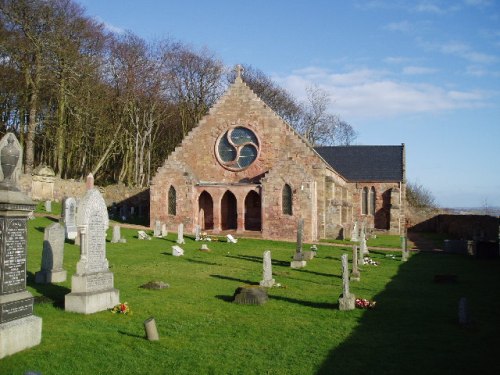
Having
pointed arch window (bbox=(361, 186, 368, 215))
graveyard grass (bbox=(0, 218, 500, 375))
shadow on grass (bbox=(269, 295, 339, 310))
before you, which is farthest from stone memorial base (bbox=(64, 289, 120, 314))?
pointed arch window (bbox=(361, 186, 368, 215))

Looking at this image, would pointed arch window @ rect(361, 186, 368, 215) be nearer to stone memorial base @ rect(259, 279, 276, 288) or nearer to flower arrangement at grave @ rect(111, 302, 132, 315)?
stone memorial base @ rect(259, 279, 276, 288)

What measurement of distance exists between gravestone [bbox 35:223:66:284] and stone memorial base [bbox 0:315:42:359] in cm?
569

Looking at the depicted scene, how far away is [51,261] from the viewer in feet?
46.4

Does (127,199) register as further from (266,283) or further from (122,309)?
(122,309)

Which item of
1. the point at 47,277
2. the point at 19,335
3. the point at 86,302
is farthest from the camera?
the point at 47,277

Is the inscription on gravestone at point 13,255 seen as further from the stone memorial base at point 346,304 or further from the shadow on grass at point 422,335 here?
the stone memorial base at point 346,304

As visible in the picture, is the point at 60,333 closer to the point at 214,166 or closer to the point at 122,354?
the point at 122,354

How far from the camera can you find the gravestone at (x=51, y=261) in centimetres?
1393

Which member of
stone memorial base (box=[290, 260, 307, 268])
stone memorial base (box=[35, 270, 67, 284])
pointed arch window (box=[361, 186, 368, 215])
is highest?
pointed arch window (box=[361, 186, 368, 215])

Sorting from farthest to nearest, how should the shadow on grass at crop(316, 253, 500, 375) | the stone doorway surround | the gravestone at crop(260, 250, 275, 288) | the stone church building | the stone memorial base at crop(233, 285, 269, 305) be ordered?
the stone doorway surround
the stone church building
the gravestone at crop(260, 250, 275, 288)
the stone memorial base at crop(233, 285, 269, 305)
the shadow on grass at crop(316, 253, 500, 375)

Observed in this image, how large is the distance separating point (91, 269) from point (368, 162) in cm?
4114

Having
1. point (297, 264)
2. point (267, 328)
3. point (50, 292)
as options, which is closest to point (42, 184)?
point (297, 264)

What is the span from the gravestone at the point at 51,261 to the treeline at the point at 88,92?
22.9 meters

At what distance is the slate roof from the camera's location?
157ft
